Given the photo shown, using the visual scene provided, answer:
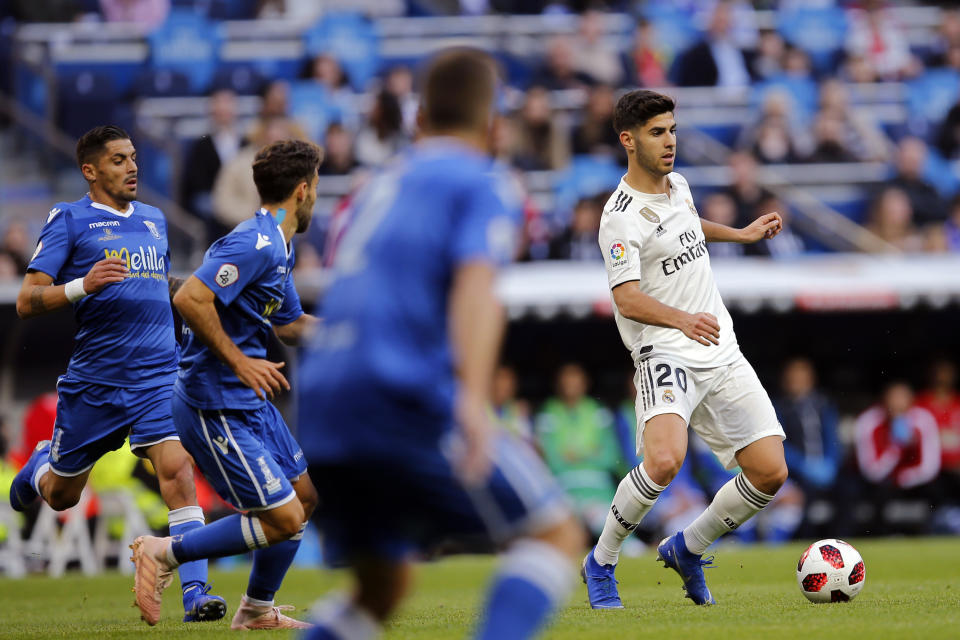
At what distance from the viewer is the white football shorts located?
24.1 ft

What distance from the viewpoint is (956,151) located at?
19156 millimetres

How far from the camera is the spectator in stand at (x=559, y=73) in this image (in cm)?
1791

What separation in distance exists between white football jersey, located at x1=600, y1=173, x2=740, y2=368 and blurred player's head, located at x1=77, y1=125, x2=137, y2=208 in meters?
2.90

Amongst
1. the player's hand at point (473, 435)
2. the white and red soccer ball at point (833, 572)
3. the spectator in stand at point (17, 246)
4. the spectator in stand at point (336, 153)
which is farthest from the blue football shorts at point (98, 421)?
the spectator in stand at point (336, 153)

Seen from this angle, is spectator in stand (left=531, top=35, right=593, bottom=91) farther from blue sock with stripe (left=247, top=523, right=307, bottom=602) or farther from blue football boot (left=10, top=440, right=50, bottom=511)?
blue sock with stripe (left=247, top=523, right=307, bottom=602)

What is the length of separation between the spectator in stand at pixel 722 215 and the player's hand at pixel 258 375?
9.61 metres

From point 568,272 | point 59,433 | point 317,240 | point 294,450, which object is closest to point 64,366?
point 317,240

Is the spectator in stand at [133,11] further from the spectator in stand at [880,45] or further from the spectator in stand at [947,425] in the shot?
the spectator in stand at [947,425]

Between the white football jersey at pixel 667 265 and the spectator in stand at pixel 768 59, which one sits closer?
the white football jersey at pixel 667 265

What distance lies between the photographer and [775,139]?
17.8 meters

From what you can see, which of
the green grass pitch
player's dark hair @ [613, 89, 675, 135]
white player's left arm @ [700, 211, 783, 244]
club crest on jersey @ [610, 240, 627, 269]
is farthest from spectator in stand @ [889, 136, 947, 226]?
club crest on jersey @ [610, 240, 627, 269]

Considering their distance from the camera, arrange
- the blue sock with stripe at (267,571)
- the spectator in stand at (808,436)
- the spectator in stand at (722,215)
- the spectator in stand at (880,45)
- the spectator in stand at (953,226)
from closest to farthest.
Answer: the blue sock with stripe at (267,571), the spectator in stand at (808,436), the spectator in stand at (722,215), the spectator in stand at (953,226), the spectator in stand at (880,45)

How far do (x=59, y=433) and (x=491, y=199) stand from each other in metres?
4.98

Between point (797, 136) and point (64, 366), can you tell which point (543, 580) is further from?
point (797, 136)
